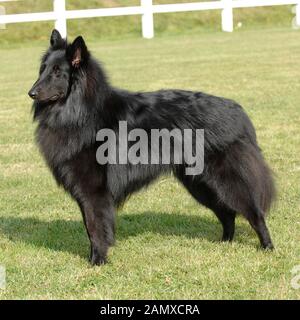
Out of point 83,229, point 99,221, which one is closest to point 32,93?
point 99,221

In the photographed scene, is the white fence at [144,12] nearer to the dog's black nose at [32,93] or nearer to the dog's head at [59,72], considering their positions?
the dog's head at [59,72]

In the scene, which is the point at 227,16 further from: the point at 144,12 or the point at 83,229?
the point at 83,229

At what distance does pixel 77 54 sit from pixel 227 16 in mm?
24373

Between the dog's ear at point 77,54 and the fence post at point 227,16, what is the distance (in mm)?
23734

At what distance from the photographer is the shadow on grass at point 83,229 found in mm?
5070

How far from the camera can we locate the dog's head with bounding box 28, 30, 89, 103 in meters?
4.24

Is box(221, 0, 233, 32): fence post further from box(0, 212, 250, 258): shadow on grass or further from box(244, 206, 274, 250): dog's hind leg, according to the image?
box(244, 206, 274, 250): dog's hind leg

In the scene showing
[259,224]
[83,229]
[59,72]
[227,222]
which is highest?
[59,72]

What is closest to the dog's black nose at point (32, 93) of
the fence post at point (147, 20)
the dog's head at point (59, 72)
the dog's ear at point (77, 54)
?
the dog's head at point (59, 72)

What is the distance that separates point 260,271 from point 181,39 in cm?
2318

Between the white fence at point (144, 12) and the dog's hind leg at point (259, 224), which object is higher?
the white fence at point (144, 12)

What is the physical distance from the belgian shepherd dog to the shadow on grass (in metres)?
0.56

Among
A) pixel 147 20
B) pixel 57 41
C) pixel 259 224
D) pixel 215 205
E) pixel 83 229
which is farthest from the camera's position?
pixel 147 20

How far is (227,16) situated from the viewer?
90.2 ft
